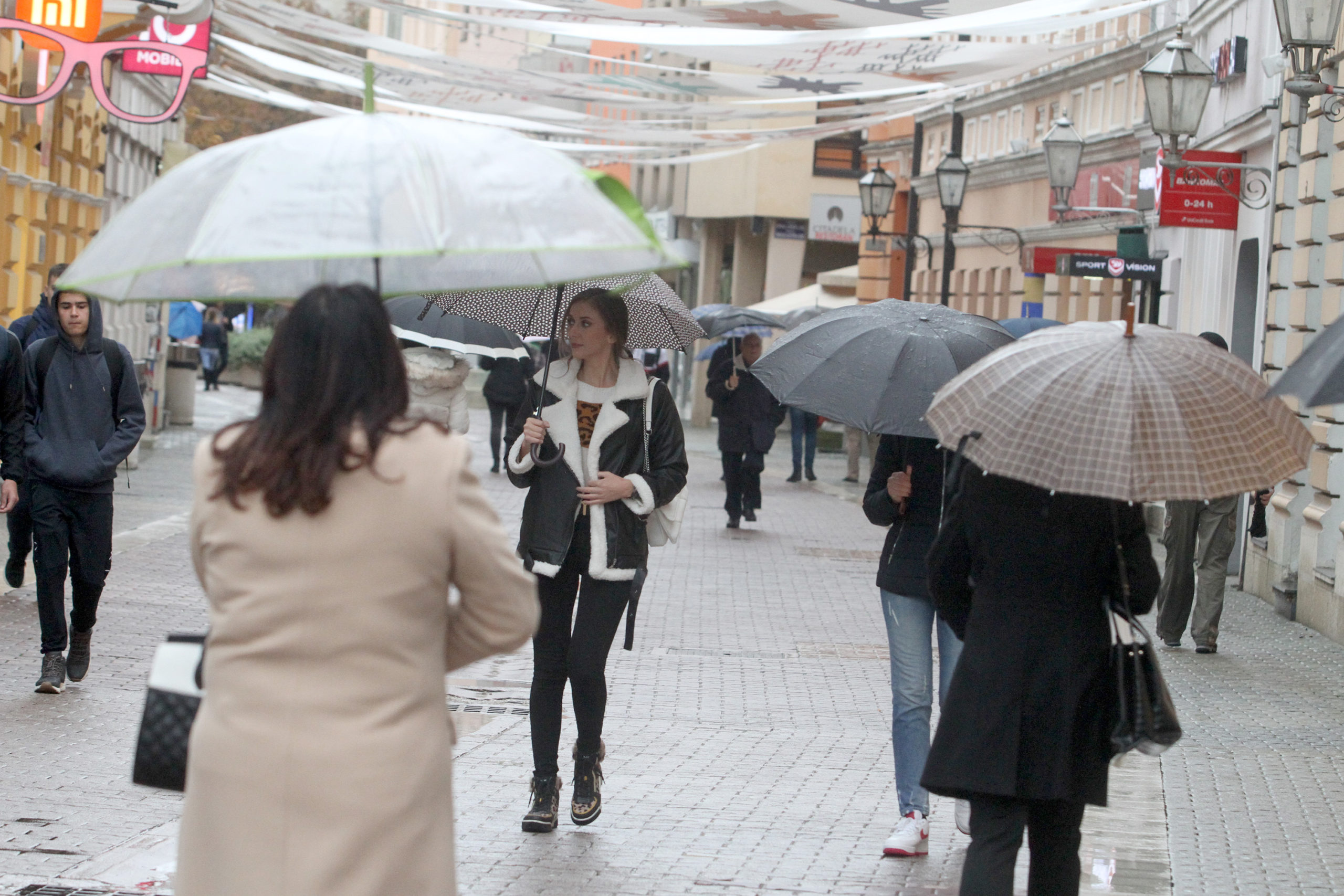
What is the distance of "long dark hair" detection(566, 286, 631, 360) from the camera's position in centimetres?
646

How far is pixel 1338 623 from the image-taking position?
42.4 feet

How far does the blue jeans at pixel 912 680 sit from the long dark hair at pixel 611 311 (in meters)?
1.25

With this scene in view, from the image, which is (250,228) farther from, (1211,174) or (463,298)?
(1211,174)

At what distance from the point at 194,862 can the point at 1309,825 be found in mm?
5320

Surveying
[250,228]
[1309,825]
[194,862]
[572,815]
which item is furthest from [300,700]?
[1309,825]

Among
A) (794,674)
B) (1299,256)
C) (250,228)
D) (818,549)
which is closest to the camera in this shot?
(250,228)

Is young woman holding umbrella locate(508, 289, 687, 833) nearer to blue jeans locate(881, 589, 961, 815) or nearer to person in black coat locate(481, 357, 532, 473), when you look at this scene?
blue jeans locate(881, 589, 961, 815)

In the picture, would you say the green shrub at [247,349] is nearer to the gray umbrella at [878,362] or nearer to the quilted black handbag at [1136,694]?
the gray umbrella at [878,362]

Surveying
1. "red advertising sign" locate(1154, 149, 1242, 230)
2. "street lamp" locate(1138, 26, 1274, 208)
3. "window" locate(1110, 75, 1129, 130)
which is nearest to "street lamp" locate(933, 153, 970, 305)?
"window" locate(1110, 75, 1129, 130)

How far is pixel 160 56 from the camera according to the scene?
64.2ft

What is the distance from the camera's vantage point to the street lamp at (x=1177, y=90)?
46.9 ft

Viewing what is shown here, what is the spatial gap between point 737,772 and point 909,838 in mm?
1518

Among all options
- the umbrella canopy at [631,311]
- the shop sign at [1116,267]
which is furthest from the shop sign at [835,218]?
the umbrella canopy at [631,311]

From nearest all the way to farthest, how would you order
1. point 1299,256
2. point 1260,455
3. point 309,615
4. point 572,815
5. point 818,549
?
point 309,615 < point 1260,455 < point 572,815 < point 1299,256 < point 818,549
